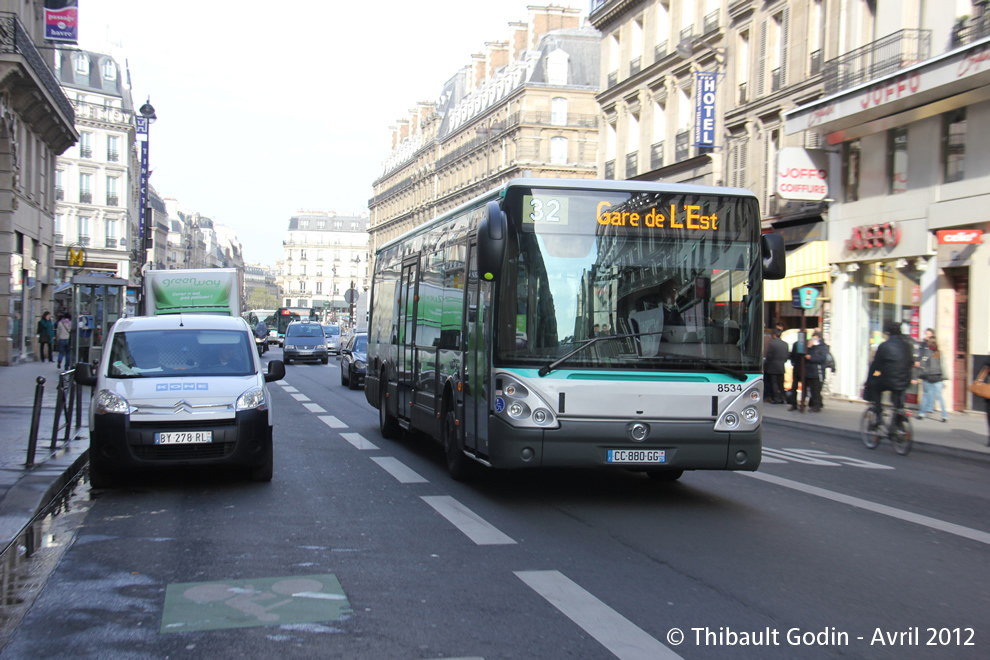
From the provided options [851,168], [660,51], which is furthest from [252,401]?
[660,51]

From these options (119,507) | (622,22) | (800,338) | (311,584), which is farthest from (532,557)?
(622,22)

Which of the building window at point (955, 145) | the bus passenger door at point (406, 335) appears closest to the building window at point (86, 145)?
the building window at point (955, 145)

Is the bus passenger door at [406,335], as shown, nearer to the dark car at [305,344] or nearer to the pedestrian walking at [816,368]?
the pedestrian walking at [816,368]

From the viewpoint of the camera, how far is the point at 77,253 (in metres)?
23.3

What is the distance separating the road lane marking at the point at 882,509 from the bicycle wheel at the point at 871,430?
4593mm

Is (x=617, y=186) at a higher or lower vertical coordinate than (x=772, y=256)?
higher

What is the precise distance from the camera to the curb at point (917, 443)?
14.5m

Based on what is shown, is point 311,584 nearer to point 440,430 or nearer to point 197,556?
point 197,556

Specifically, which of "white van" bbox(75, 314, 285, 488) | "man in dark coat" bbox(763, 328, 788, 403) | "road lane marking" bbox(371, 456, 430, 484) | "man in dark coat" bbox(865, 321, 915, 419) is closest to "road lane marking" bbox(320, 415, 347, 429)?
"road lane marking" bbox(371, 456, 430, 484)

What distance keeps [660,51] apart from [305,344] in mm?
17563

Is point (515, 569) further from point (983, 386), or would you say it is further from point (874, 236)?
point (874, 236)

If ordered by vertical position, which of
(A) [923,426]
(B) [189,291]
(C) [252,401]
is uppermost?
(B) [189,291]

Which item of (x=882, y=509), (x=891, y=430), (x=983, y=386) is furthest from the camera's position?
(x=983, y=386)

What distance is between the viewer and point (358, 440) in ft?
45.8
